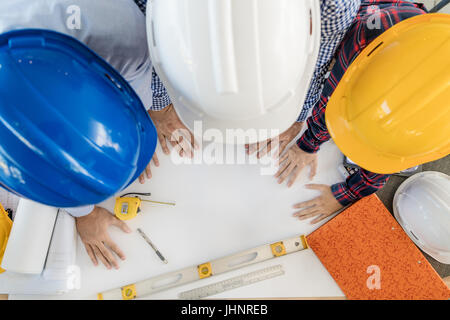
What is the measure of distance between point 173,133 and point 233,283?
2.06ft

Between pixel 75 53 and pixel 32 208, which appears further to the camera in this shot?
pixel 32 208

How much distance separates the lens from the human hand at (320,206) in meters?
1.05

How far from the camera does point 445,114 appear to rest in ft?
2.04

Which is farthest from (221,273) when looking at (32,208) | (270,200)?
(32,208)

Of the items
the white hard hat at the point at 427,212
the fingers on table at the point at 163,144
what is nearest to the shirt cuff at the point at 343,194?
the white hard hat at the point at 427,212

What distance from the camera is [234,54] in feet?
1.75

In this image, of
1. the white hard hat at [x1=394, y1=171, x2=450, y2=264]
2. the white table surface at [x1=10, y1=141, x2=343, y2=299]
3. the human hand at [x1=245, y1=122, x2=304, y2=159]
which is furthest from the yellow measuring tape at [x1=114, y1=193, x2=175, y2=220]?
the white hard hat at [x1=394, y1=171, x2=450, y2=264]

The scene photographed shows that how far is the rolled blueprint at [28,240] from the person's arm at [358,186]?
41.1 inches

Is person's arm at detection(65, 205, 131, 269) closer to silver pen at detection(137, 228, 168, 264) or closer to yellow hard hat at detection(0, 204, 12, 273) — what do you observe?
silver pen at detection(137, 228, 168, 264)

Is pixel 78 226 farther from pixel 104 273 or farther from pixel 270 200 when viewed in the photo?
pixel 270 200

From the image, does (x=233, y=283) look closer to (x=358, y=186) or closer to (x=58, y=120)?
(x=358, y=186)

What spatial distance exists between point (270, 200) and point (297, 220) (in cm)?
13

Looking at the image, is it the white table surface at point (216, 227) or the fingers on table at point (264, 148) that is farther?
the fingers on table at point (264, 148)

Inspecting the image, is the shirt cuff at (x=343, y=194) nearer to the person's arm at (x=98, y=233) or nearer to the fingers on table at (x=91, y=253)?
the person's arm at (x=98, y=233)
